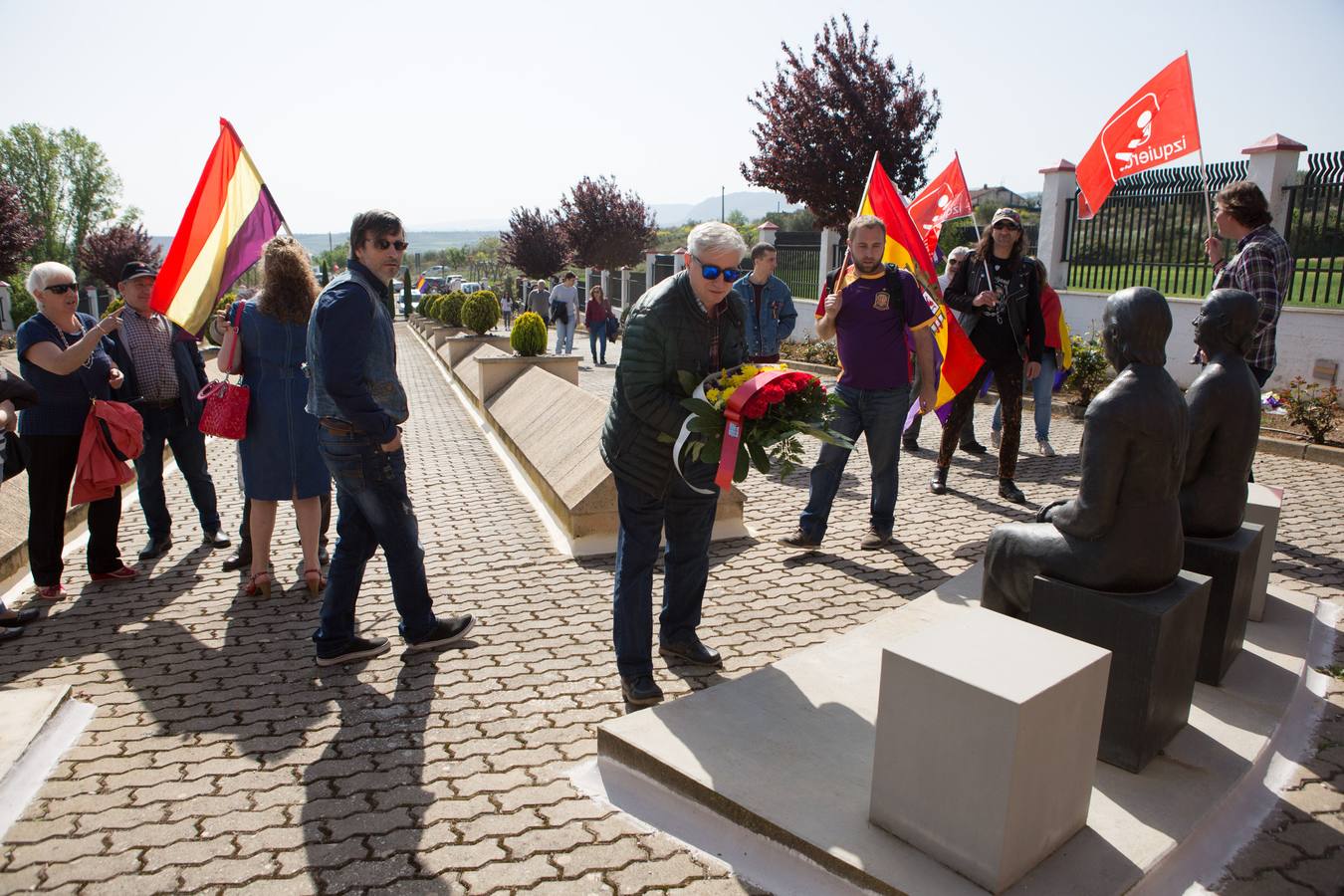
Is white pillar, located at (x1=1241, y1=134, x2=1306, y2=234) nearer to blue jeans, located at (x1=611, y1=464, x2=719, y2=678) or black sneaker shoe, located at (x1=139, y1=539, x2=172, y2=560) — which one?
blue jeans, located at (x1=611, y1=464, x2=719, y2=678)

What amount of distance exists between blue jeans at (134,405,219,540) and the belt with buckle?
2406 millimetres

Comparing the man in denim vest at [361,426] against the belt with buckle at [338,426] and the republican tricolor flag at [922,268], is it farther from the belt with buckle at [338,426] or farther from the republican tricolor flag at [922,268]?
the republican tricolor flag at [922,268]

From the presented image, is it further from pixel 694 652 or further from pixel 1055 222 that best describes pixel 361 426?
pixel 1055 222

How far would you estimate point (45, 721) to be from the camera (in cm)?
354

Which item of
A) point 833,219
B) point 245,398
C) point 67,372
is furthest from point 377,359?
point 833,219

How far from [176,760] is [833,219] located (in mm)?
20001

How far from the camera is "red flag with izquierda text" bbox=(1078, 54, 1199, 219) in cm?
612

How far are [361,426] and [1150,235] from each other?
12.7 meters

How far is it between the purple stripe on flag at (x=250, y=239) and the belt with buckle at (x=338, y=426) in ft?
5.12

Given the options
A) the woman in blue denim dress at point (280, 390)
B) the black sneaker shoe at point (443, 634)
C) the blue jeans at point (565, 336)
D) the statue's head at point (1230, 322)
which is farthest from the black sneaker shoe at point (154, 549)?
the blue jeans at point (565, 336)

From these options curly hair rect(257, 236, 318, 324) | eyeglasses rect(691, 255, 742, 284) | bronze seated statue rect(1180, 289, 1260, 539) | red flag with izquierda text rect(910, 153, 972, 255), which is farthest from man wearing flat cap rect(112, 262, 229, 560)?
red flag with izquierda text rect(910, 153, 972, 255)

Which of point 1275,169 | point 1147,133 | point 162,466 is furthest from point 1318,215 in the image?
point 162,466

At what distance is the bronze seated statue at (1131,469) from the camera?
3.03 m

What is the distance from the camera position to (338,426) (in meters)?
3.79
